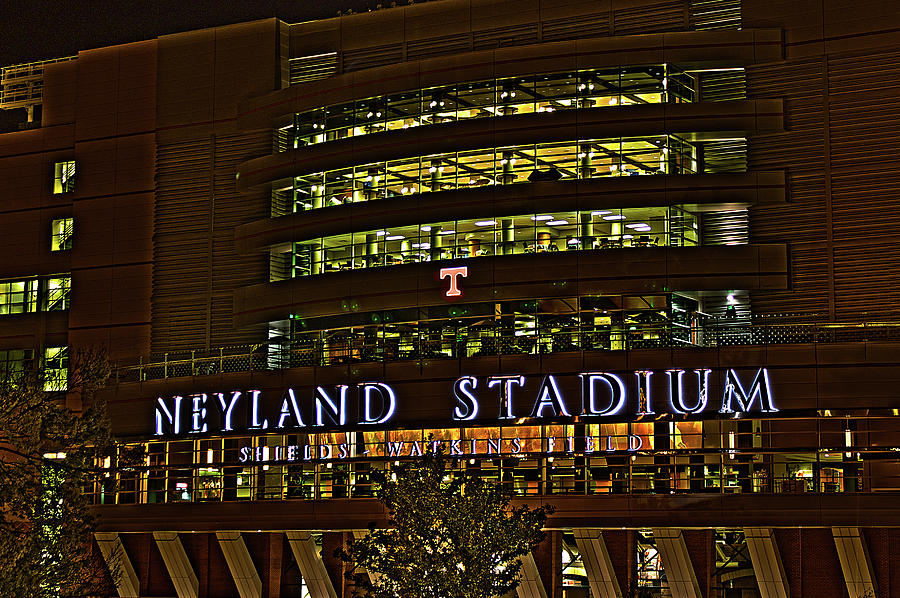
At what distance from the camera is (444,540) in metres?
55.1

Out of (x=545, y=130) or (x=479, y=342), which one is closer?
(x=479, y=342)

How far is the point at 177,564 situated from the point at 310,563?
8.41 metres

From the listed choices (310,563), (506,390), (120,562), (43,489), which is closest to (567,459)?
(506,390)

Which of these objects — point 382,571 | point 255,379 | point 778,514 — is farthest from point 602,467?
point 255,379

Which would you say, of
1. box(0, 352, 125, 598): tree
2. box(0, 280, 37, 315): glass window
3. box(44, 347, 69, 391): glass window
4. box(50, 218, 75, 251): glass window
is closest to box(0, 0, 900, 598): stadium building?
box(44, 347, 69, 391): glass window

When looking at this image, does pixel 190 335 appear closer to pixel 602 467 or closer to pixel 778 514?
pixel 602 467

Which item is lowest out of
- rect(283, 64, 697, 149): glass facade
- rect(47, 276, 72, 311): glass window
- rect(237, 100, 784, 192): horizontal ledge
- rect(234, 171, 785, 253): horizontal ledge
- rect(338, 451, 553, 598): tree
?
rect(338, 451, 553, 598): tree

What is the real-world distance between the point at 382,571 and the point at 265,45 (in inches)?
1353

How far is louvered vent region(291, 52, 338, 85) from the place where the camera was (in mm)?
77375

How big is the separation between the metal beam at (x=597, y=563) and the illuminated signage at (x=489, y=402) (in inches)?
211

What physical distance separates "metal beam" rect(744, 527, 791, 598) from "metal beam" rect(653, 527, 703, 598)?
8.94 ft

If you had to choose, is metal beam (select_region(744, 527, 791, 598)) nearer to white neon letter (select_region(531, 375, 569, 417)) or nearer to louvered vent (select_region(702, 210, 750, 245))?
white neon letter (select_region(531, 375, 569, 417))

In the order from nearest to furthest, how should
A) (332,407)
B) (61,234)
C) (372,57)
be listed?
(332,407) < (372,57) < (61,234)

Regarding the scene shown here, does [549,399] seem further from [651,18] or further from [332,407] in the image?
[651,18]
